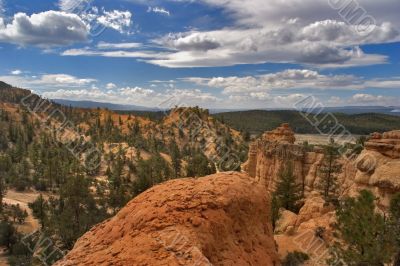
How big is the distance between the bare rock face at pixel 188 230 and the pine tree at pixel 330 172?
29.7m

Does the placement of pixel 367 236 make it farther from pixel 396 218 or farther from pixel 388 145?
pixel 388 145

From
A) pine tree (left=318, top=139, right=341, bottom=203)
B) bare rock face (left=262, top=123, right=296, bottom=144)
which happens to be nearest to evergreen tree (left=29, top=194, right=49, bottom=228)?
pine tree (left=318, top=139, right=341, bottom=203)

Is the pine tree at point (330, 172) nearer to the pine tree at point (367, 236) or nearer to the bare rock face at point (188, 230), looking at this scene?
the pine tree at point (367, 236)

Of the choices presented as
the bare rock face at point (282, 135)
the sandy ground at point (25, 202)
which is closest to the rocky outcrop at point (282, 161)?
the bare rock face at point (282, 135)

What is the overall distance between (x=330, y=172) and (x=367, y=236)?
24.9 m

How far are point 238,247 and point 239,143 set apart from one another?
3649 inches

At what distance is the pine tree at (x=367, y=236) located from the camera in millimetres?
16312

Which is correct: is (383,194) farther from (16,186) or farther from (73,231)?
(16,186)

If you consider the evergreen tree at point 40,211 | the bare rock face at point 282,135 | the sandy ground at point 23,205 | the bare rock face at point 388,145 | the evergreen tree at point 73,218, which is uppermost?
the bare rock face at point 388,145

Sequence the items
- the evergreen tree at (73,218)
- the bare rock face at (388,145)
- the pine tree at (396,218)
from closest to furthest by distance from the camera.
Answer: the pine tree at (396,218) → the bare rock face at (388,145) → the evergreen tree at (73,218)

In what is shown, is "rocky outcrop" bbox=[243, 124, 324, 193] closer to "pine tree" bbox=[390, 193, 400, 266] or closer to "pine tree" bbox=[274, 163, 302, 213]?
"pine tree" bbox=[274, 163, 302, 213]

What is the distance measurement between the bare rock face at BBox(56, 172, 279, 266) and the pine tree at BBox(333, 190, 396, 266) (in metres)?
5.62

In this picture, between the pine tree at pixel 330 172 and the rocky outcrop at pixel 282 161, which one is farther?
the rocky outcrop at pixel 282 161

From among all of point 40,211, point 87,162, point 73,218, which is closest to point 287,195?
point 73,218
